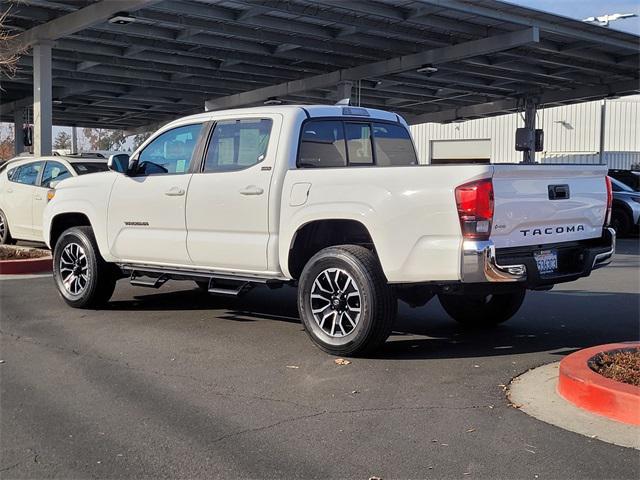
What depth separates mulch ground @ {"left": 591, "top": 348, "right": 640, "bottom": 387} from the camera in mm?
4859

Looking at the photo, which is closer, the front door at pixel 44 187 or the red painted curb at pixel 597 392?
the red painted curb at pixel 597 392

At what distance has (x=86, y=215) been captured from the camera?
824cm

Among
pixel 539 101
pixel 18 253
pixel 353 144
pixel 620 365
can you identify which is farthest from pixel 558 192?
pixel 539 101

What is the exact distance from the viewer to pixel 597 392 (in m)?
4.71

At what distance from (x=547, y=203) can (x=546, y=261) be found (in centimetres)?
46

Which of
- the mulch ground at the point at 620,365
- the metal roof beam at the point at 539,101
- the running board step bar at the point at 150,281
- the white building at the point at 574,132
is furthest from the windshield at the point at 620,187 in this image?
the white building at the point at 574,132

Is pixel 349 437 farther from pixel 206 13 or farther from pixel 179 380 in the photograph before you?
pixel 206 13

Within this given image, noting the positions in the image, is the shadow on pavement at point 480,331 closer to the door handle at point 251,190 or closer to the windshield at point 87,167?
the door handle at point 251,190

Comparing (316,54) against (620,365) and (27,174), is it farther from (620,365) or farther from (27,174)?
(620,365)

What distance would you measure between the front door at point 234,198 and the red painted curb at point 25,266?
17.2 ft

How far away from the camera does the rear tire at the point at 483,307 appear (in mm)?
7387

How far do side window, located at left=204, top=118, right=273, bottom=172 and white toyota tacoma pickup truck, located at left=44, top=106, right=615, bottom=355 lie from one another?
0.5 inches

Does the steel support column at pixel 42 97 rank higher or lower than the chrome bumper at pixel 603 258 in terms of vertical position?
higher

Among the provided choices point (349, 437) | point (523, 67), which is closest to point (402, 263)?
point (349, 437)
